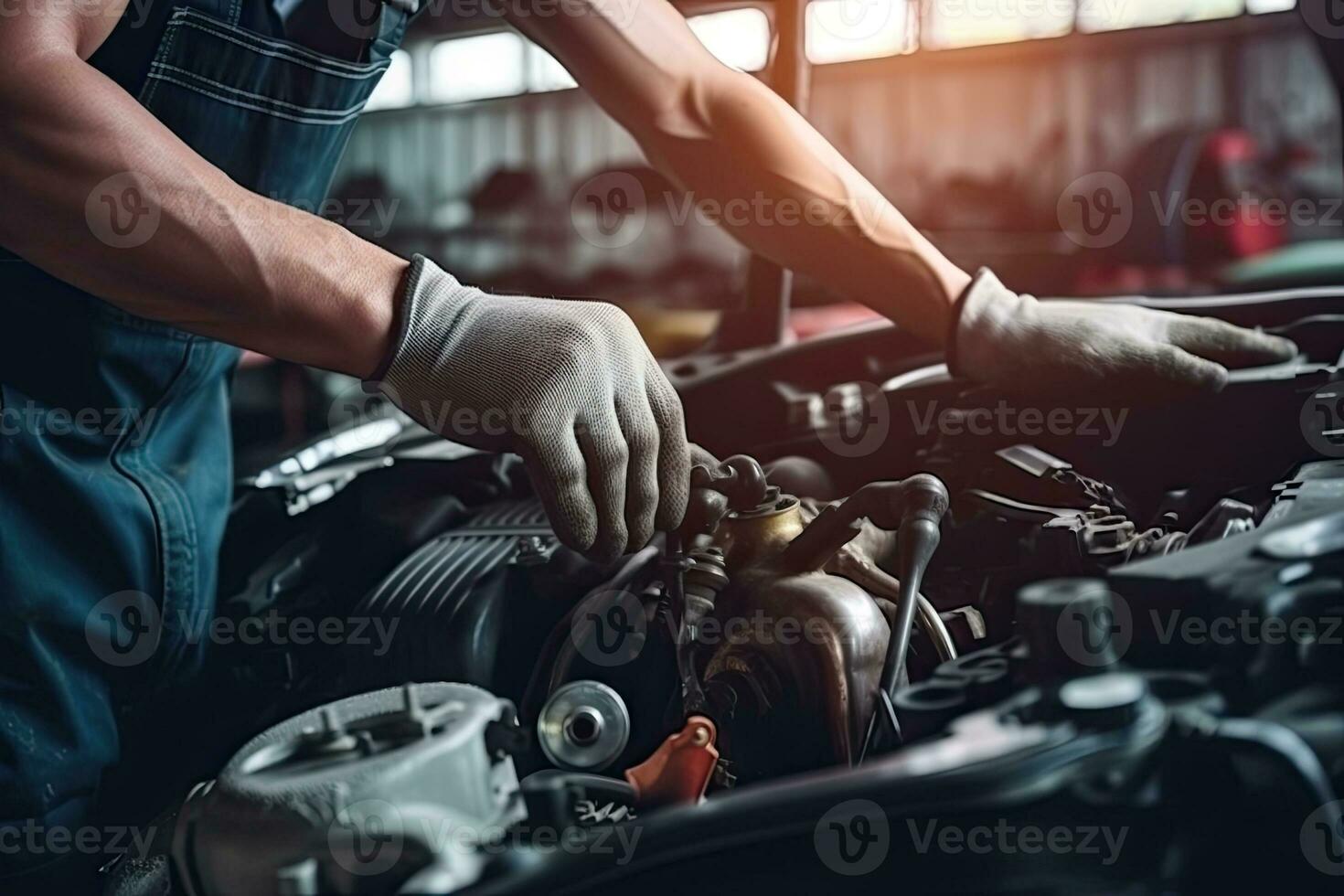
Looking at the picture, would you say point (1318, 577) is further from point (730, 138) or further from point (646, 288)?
point (646, 288)

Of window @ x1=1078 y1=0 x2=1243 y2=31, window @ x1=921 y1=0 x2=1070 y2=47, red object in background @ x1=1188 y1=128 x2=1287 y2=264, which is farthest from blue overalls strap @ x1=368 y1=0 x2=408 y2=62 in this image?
window @ x1=1078 y1=0 x2=1243 y2=31

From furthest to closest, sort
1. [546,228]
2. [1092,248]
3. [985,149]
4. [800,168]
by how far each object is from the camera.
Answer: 1. [546,228]
2. [985,149]
3. [1092,248]
4. [800,168]

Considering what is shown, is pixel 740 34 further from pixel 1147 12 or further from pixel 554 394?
pixel 1147 12

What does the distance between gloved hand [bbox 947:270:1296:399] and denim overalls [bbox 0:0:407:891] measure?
0.74 m

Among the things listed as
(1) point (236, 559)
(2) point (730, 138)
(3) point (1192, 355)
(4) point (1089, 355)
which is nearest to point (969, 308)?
(4) point (1089, 355)

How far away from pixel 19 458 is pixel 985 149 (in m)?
8.61

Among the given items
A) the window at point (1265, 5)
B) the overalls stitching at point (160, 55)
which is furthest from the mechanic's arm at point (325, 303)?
the window at point (1265, 5)

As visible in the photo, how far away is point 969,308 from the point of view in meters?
1.45

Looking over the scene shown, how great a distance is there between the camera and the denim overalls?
1.17 metres

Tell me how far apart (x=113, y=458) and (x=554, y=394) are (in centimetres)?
55

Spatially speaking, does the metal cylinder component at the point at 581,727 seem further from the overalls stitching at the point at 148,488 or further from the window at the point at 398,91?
the window at the point at 398,91

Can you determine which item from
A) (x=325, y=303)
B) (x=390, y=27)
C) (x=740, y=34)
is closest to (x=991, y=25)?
(x=740, y=34)

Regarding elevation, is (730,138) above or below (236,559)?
above

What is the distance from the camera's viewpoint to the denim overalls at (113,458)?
1.17m
